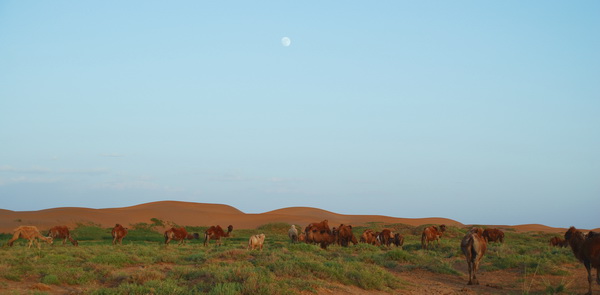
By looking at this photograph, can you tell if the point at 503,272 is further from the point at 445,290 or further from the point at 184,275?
the point at 184,275

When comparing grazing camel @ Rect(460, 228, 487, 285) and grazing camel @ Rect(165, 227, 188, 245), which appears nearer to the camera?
grazing camel @ Rect(460, 228, 487, 285)

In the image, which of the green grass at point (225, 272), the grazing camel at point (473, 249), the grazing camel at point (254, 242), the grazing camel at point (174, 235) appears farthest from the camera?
the grazing camel at point (174, 235)

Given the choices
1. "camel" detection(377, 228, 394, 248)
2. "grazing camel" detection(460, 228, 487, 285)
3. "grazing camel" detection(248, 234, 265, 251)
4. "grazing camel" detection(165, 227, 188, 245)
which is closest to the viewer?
"grazing camel" detection(460, 228, 487, 285)

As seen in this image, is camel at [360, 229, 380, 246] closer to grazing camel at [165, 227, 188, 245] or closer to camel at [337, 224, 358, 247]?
camel at [337, 224, 358, 247]

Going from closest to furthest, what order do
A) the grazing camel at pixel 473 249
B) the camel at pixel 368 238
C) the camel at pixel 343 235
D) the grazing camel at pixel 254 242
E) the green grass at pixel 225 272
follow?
1. the green grass at pixel 225 272
2. the grazing camel at pixel 473 249
3. the grazing camel at pixel 254 242
4. the camel at pixel 343 235
5. the camel at pixel 368 238

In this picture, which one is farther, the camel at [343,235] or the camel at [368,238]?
→ the camel at [368,238]

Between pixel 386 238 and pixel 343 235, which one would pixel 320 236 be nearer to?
pixel 343 235

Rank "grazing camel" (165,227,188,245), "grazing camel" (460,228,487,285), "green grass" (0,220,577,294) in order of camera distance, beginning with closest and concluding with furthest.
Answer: "green grass" (0,220,577,294) < "grazing camel" (460,228,487,285) < "grazing camel" (165,227,188,245)

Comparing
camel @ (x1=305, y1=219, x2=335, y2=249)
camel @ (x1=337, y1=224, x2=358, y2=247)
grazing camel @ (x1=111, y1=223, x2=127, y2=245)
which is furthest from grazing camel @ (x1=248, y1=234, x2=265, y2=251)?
grazing camel @ (x1=111, y1=223, x2=127, y2=245)

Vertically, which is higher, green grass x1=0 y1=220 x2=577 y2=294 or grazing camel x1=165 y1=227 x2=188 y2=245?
grazing camel x1=165 y1=227 x2=188 y2=245

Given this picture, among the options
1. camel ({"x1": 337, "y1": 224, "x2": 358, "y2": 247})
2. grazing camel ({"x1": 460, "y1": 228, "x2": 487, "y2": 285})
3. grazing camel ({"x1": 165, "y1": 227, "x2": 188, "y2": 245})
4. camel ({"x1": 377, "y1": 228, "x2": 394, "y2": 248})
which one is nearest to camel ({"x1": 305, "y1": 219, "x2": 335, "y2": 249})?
camel ({"x1": 337, "y1": 224, "x2": 358, "y2": 247})

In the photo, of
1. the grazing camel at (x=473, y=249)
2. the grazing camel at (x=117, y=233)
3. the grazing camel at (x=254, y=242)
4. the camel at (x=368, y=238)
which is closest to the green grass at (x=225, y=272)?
the grazing camel at (x=473, y=249)

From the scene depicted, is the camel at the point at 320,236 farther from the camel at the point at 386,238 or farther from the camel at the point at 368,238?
the camel at the point at 386,238

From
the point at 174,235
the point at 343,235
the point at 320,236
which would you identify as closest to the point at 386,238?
the point at 343,235
